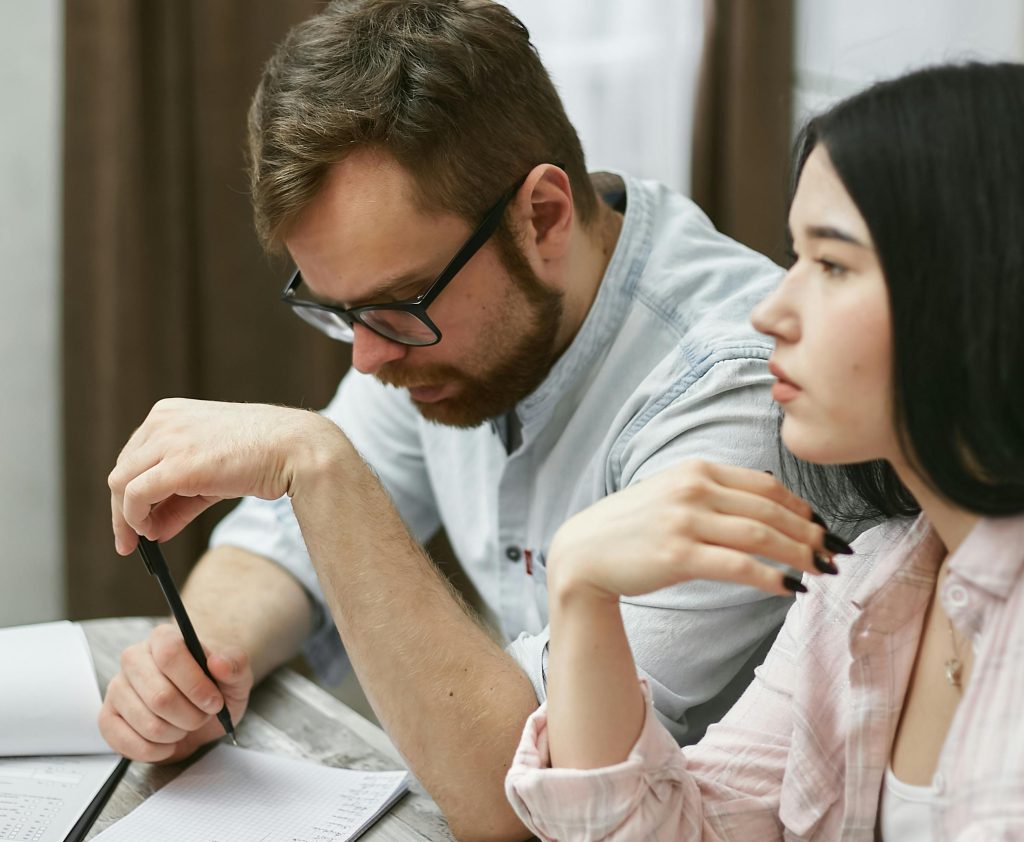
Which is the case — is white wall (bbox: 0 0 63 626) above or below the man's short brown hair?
below

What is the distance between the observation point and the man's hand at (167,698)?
4.05ft

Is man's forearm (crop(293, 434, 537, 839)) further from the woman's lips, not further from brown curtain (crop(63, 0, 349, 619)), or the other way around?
brown curtain (crop(63, 0, 349, 619))

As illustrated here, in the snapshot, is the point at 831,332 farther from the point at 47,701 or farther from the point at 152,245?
the point at 152,245

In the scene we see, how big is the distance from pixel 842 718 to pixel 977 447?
30 centimetres

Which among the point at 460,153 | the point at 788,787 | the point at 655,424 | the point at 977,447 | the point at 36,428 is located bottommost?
the point at 36,428

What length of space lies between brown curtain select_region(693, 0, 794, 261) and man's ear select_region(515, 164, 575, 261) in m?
1.15

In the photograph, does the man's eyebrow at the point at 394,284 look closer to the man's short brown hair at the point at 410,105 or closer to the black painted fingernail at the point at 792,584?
the man's short brown hair at the point at 410,105

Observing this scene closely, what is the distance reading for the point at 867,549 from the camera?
1.02 metres

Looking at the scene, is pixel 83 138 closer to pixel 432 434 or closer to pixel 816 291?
pixel 432 434

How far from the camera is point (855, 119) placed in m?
0.81

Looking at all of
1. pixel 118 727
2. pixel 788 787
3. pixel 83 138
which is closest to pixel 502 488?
pixel 118 727

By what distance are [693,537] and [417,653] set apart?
1.34 feet

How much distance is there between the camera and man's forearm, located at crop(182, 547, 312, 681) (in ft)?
4.80

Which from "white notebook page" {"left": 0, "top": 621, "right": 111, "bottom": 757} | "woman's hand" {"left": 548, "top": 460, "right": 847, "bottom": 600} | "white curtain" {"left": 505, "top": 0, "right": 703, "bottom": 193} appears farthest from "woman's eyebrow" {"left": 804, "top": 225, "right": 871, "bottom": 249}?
"white curtain" {"left": 505, "top": 0, "right": 703, "bottom": 193}
